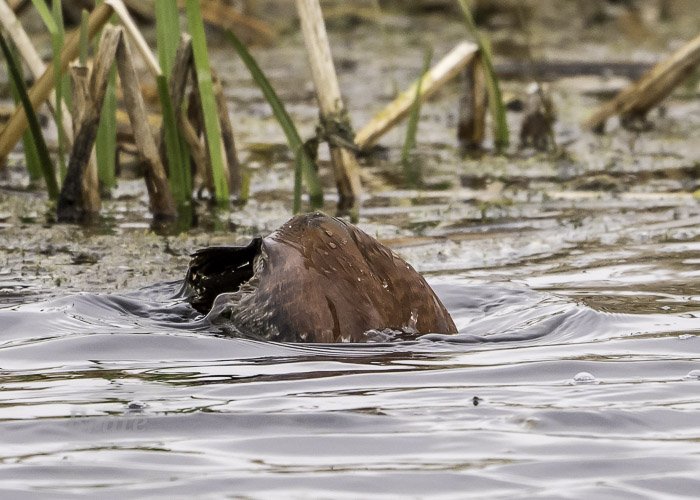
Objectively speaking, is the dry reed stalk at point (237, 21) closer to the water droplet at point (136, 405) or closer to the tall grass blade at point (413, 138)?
the tall grass blade at point (413, 138)

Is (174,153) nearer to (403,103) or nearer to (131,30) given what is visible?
(131,30)

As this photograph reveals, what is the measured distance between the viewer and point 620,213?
241 inches

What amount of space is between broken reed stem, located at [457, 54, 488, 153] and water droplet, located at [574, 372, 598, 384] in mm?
4670

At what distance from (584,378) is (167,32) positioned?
8.72 feet

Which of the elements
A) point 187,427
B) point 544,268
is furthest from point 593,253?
point 187,427

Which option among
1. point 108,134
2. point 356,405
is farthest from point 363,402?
point 108,134

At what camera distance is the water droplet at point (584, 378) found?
3.28m

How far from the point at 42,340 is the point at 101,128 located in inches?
73.8

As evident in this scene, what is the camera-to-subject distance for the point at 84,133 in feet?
17.7

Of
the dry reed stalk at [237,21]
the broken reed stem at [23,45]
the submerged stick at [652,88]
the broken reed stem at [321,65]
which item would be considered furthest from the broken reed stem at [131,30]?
the dry reed stalk at [237,21]

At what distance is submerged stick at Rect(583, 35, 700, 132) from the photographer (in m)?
7.93

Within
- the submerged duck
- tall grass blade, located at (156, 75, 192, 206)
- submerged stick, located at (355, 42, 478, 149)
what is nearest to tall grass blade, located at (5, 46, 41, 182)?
tall grass blade, located at (156, 75, 192, 206)

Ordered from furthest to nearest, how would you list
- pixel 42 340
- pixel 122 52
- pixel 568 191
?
pixel 568 191 < pixel 122 52 < pixel 42 340

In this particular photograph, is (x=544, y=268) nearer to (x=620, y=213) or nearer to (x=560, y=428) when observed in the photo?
(x=620, y=213)
